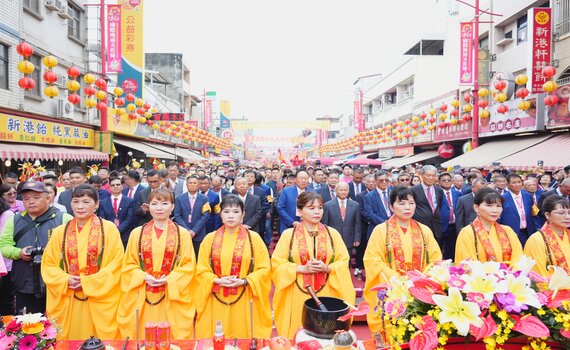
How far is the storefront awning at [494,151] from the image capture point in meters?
14.8

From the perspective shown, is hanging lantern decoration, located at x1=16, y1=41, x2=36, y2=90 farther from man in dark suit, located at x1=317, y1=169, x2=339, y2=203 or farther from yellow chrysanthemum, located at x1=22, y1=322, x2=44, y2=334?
yellow chrysanthemum, located at x1=22, y1=322, x2=44, y2=334

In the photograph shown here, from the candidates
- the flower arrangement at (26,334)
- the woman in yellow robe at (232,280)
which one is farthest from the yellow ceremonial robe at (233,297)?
the flower arrangement at (26,334)

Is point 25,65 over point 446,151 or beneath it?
over

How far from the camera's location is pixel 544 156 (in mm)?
12758

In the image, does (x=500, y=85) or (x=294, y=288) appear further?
(x=500, y=85)

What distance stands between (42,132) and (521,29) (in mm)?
18612

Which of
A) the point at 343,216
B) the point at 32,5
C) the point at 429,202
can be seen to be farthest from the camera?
the point at 32,5

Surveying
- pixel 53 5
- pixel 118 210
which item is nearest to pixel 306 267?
pixel 118 210

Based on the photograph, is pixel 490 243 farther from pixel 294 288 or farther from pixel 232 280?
pixel 232 280

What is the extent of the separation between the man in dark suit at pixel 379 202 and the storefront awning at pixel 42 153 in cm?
925

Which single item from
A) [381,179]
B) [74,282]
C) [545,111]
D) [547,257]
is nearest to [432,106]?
[545,111]

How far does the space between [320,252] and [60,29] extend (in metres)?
15.6

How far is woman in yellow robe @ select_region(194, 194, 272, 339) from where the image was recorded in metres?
3.84

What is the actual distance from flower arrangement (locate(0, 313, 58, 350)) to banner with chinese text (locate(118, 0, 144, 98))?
59.2 feet
